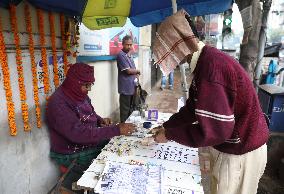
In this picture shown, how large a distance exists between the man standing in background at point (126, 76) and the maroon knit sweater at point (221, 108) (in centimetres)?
321

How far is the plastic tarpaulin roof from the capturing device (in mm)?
2484

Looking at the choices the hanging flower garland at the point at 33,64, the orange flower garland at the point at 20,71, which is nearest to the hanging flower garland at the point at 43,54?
the hanging flower garland at the point at 33,64

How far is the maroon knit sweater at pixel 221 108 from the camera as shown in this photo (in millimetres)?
1528

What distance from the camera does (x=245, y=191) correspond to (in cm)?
210

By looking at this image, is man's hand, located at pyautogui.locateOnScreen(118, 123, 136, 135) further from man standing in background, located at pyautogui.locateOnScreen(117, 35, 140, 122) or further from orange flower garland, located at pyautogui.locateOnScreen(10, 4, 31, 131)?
man standing in background, located at pyautogui.locateOnScreen(117, 35, 140, 122)

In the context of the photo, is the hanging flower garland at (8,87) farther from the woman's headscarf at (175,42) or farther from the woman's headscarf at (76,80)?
the woman's headscarf at (175,42)

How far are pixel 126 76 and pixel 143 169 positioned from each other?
3.35 metres

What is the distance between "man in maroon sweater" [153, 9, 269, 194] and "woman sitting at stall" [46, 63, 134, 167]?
0.66 meters

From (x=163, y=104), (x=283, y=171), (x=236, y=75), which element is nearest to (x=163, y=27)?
(x=236, y=75)

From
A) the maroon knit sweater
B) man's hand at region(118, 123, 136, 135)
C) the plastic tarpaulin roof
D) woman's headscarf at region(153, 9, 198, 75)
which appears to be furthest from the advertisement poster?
the maroon knit sweater

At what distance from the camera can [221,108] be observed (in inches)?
59.6

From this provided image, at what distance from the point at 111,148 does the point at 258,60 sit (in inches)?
164

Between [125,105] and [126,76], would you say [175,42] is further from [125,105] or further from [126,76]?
[125,105]

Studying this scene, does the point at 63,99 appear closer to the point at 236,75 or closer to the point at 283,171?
the point at 236,75
